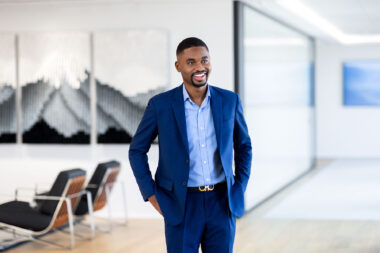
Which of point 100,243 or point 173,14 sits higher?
point 173,14

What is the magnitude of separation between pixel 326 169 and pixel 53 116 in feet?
21.6

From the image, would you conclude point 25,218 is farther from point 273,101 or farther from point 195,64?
point 273,101

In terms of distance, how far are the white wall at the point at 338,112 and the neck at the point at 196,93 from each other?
477 inches

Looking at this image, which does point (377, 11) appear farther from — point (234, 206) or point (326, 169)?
point (234, 206)

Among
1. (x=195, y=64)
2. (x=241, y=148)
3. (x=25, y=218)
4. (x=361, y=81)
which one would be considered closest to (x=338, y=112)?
(x=361, y=81)

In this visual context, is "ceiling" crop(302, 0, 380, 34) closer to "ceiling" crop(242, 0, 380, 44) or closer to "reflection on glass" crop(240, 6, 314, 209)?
"ceiling" crop(242, 0, 380, 44)

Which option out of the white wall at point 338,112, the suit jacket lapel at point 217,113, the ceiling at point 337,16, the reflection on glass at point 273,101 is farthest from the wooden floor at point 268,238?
the white wall at point 338,112

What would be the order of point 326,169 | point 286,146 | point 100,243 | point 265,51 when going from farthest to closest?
point 326,169, point 286,146, point 265,51, point 100,243

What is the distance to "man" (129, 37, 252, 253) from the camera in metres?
2.81

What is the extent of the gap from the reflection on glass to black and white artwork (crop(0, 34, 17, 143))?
106 inches

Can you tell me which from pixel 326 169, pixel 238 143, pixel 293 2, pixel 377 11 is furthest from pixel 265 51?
pixel 238 143

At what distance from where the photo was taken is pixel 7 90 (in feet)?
26.0

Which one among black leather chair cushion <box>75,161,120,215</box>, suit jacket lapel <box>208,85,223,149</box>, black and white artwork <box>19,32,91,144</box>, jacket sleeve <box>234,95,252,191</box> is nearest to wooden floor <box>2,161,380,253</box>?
black leather chair cushion <box>75,161,120,215</box>

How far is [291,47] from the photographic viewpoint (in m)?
10.7
